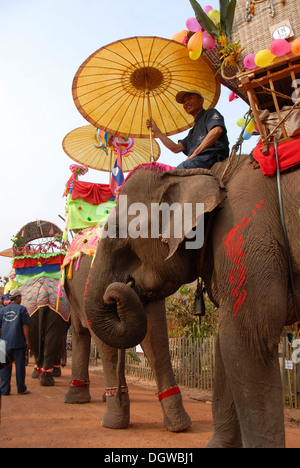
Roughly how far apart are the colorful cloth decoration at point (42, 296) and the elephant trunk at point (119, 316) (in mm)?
5574

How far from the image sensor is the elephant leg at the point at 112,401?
4285 millimetres

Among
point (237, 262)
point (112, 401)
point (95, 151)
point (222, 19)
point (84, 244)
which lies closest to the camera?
point (237, 262)

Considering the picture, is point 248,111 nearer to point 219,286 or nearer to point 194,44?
point 194,44

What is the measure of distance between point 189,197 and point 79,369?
13.7 feet

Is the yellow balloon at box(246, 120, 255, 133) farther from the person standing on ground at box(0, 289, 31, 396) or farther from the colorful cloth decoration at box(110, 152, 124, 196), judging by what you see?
the person standing on ground at box(0, 289, 31, 396)

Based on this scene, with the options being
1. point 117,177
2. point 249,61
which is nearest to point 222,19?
point 249,61

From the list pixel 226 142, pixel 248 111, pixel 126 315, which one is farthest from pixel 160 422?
pixel 248 111

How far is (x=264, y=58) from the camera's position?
2.57m

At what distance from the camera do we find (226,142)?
10.5 ft

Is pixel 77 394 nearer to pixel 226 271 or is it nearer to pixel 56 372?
pixel 56 372

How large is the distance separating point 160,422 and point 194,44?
13.4 ft

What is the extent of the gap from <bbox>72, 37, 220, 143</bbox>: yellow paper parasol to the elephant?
4.02ft
